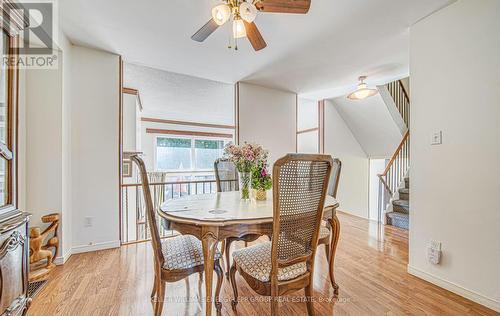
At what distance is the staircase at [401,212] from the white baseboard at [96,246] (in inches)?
163

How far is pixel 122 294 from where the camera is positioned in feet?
5.83

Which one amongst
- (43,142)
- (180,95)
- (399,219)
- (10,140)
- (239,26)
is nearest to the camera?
(10,140)

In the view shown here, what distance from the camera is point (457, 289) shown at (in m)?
1.77

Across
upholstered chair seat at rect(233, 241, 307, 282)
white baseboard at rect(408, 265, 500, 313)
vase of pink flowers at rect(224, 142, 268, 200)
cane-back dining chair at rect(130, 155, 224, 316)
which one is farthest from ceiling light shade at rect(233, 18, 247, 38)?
white baseboard at rect(408, 265, 500, 313)

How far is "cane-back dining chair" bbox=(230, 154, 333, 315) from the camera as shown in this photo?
1172 millimetres

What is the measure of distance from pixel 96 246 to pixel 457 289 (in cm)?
366

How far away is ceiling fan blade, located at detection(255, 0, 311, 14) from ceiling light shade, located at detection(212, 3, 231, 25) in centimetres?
21

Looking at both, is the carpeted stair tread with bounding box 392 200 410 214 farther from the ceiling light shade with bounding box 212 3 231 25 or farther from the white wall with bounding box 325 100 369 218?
the ceiling light shade with bounding box 212 3 231 25

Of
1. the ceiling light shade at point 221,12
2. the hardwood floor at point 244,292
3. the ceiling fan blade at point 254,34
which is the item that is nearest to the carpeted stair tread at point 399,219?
the hardwood floor at point 244,292

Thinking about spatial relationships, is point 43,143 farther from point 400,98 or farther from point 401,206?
point 400,98

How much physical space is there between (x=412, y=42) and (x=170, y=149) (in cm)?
567

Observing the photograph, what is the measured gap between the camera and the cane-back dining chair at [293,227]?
1172mm

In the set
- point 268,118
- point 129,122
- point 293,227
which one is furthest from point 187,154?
point 293,227

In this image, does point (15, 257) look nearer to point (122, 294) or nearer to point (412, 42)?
point (122, 294)
